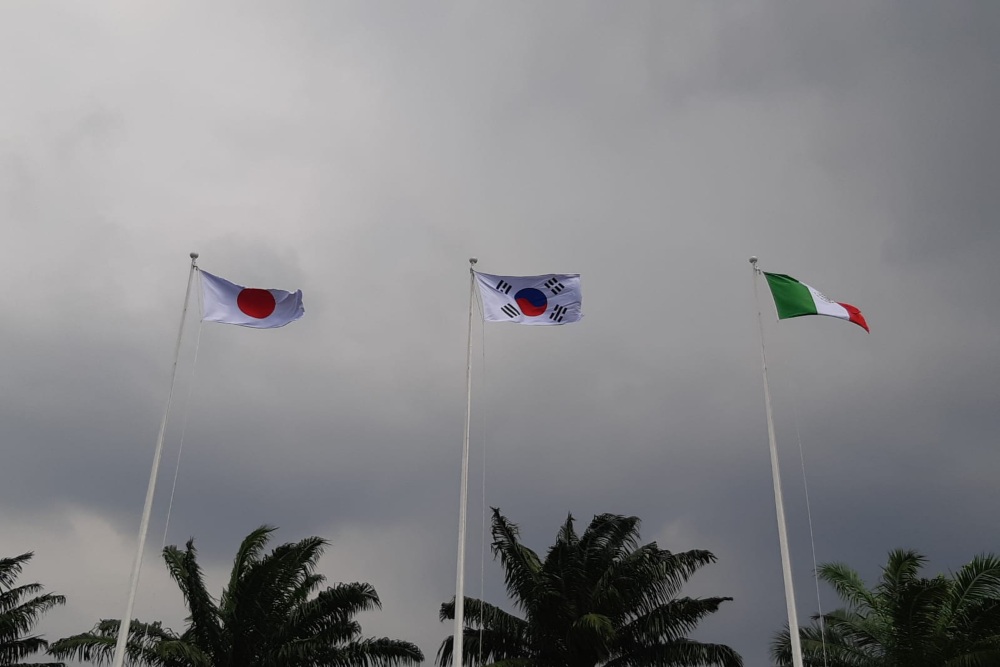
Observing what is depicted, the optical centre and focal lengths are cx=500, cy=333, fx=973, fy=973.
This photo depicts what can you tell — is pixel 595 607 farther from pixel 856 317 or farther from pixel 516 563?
pixel 856 317

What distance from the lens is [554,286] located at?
27.0 meters

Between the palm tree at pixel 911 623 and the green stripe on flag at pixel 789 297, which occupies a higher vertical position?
the green stripe on flag at pixel 789 297

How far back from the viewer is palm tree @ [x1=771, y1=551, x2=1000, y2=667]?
1187 inches

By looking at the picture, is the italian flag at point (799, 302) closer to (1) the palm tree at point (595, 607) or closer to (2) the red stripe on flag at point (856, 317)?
(2) the red stripe on flag at point (856, 317)

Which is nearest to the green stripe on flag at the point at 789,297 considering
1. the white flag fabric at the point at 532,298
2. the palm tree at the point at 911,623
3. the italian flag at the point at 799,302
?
the italian flag at the point at 799,302

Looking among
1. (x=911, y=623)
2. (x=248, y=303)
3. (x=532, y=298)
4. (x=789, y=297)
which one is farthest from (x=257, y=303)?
(x=911, y=623)

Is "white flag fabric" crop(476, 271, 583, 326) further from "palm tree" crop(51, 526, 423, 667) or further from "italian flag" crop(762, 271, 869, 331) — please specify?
"palm tree" crop(51, 526, 423, 667)

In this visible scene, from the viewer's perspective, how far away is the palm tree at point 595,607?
34500 millimetres

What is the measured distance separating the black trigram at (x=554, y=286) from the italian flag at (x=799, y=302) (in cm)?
550

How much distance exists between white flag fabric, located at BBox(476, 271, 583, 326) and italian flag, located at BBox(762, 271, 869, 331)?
5278 mm

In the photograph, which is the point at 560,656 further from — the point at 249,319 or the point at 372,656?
the point at 249,319

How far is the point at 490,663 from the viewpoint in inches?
1347

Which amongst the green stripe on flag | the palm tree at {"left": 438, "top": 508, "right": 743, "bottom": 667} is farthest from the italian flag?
the palm tree at {"left": 438, "top": 508, "right": 743, "bottom": 667}

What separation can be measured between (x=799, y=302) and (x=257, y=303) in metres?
14.4
